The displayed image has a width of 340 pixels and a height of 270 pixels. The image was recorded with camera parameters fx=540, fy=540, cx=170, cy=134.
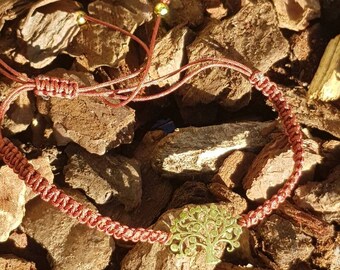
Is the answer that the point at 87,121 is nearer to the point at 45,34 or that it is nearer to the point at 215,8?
the point at 45,34

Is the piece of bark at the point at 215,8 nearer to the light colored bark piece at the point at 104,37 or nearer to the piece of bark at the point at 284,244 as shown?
the light colored bark piece at the point at 104,37

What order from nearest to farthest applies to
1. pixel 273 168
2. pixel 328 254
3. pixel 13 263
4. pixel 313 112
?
pixel 13 263
pixel 328 254
pixel 273 168
pixel 313 112

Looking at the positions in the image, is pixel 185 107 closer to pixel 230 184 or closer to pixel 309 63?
pixel 230 184

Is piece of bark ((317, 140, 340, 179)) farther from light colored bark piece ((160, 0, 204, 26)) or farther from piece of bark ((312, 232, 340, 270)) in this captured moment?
light colored bark piece ((160, 0, 204, 26))

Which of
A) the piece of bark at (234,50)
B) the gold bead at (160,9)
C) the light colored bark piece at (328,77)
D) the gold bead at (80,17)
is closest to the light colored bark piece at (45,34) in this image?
the gold bead at (80,17)

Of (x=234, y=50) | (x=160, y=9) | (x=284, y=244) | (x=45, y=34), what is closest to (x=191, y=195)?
(x=284, y=244)

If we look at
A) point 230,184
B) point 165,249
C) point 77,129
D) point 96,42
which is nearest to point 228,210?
point 230,184
